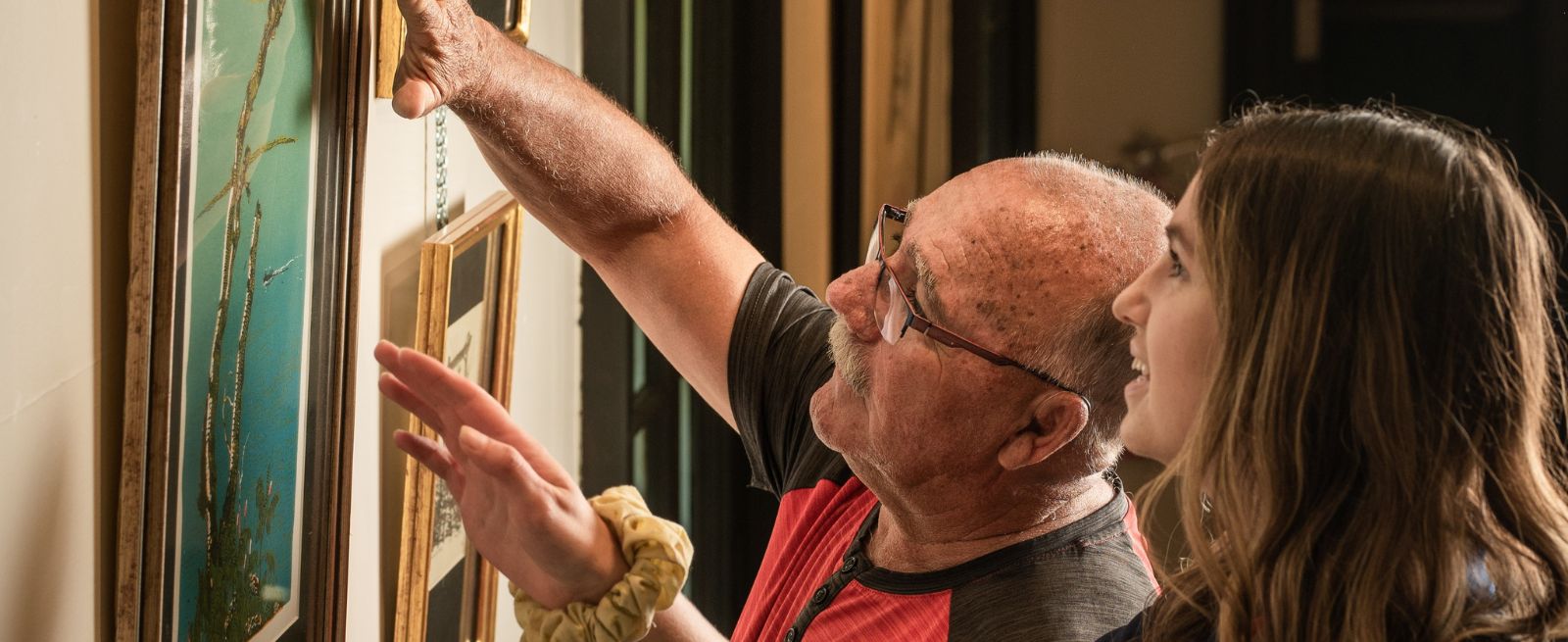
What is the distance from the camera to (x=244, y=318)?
1.00m

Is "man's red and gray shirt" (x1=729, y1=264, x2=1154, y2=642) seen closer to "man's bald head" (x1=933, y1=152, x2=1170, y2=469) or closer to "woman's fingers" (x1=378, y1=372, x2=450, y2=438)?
"man's bald head" (x1=933, y1=152, x2=1170, y2=469)

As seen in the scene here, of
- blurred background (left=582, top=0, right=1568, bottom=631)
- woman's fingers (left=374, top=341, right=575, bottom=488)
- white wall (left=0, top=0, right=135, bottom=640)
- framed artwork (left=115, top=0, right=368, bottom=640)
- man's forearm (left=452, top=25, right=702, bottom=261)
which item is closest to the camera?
white wall (left=0, top=0, right=135, bottom=640)

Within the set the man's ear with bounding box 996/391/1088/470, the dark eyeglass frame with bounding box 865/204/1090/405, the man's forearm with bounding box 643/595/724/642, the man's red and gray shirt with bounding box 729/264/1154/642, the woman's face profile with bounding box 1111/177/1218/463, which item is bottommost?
the man's forearm with bounding box 643/595/724/642

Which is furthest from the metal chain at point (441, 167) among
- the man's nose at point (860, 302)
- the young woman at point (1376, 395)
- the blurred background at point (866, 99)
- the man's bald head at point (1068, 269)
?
the young woman at point (1376, 395)

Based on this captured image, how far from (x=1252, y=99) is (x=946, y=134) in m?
0.56

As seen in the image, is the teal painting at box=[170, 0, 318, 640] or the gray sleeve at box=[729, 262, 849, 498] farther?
the gray sleeve at box=[729, 262, 849, 498]

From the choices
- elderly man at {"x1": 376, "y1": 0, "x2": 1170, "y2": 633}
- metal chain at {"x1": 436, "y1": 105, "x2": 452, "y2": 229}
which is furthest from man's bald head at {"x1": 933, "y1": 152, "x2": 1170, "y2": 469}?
metal chain at {"x1": 436, "y1": 105, "x2": 452, "y2": 229}

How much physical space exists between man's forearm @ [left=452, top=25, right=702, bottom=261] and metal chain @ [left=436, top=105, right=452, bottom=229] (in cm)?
8

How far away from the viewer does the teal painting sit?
0.89m

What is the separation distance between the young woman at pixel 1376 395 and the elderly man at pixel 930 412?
0.36 m

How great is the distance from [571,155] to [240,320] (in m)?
0.56

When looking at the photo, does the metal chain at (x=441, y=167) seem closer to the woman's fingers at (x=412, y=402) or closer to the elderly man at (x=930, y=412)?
the elderly man at (x=930, y=412)

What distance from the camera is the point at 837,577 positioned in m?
1.39

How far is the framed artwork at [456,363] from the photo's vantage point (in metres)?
1.39
